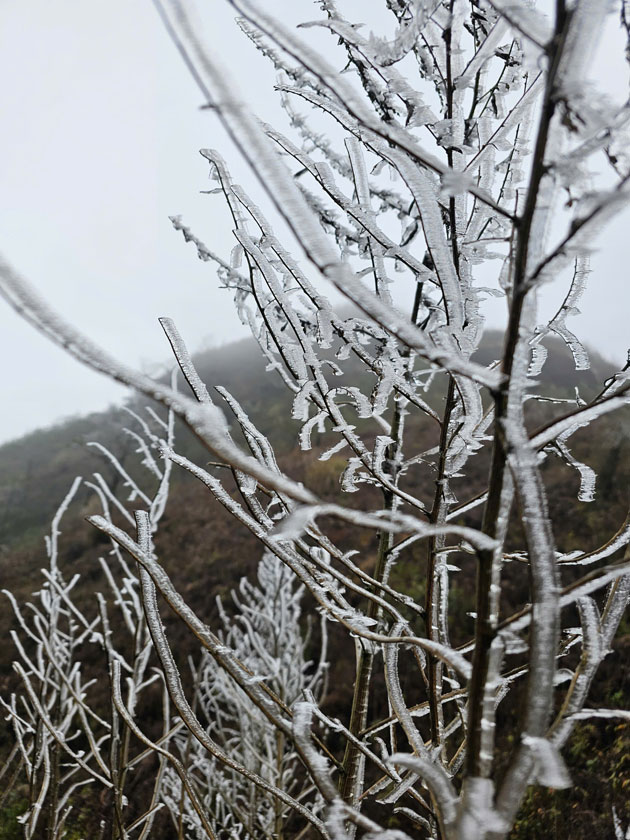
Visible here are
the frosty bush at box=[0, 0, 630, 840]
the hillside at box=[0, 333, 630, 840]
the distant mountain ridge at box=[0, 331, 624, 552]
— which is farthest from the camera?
the distant mountain ridge at box=[0, 331, 624, 552]

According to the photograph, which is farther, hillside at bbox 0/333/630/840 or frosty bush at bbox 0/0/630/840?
hillside at bbox 0/333/630/840

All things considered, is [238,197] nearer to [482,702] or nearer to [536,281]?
[536,281]

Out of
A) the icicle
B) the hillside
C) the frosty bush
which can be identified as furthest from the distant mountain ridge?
the icicle

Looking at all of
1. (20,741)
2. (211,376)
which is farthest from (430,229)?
(211,376)

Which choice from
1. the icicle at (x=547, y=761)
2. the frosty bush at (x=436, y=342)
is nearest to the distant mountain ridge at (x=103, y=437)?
the frosty bush at (x=436, y=342)

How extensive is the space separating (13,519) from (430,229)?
73.1ft

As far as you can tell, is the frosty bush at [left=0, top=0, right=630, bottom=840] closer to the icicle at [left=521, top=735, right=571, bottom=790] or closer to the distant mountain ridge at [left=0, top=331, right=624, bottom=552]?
the icicle at [left=521, top=735, right=571, bottom=790]

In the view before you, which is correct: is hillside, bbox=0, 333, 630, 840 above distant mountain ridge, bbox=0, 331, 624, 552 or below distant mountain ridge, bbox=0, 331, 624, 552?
below

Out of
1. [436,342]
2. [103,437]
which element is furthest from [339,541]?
[103,437]

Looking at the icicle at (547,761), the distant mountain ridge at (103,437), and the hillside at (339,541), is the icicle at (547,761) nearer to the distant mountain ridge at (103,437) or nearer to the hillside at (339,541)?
the hillside at (339,541)

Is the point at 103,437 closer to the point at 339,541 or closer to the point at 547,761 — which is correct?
the point at 339,541

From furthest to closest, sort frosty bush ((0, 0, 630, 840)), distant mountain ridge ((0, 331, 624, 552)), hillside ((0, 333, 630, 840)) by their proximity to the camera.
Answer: distant mountain ridge ((0, 331, 624, 552)) < hillside ((0, 333, 630, 840)) < frosty bush ((0, 0, 630, 840))

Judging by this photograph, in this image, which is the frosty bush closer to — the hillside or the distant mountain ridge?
the hillside

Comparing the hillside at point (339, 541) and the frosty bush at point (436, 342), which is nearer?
the frosty bush at point (436, 342)
